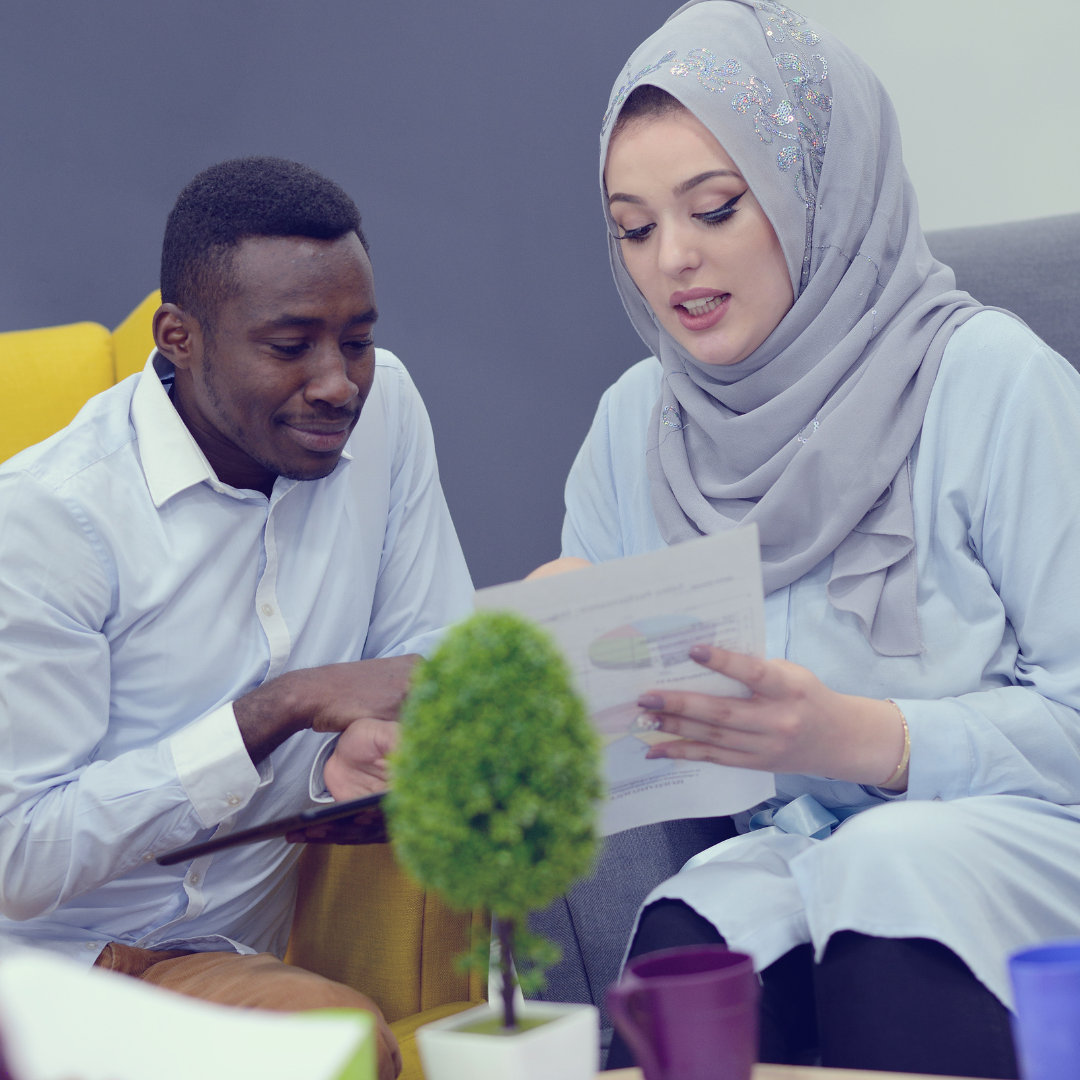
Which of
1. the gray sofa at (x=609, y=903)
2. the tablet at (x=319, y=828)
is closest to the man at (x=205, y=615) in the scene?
the tablet at (x=319, y=828)

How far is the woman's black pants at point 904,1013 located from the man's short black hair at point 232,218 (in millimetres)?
804

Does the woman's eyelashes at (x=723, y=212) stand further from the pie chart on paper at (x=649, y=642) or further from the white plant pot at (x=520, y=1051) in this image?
the white plant pot at (x=520, y=1051)

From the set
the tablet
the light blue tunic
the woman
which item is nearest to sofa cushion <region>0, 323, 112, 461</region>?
the woman

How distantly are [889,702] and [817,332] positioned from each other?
41 cm

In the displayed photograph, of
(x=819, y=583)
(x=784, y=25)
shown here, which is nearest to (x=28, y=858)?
(x=819, y=583)

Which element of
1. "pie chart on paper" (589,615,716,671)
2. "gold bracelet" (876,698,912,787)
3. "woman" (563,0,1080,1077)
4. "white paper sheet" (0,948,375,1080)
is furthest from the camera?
"gold bracelet" (876,698,912,787)

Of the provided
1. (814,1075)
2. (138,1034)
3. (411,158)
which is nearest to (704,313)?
(814,1075)

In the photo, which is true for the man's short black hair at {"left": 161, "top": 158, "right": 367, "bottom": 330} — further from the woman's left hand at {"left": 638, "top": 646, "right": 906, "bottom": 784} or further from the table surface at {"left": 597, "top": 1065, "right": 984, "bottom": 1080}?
the table surface at {"left": 597, "top": 1065, "right": 984, "bottom": 1080}

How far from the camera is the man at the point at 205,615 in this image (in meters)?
1.17

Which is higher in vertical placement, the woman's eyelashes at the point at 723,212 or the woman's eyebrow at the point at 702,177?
the woman's eyebrow at the point at 702,177

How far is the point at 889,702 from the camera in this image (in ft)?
3.65

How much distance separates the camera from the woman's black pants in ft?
2.87

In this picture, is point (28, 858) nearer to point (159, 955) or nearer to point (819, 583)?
point (159, 955)

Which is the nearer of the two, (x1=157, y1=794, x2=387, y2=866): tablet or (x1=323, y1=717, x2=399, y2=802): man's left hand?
(x1=157, y1=794, x2=387, y2=866): tablet
